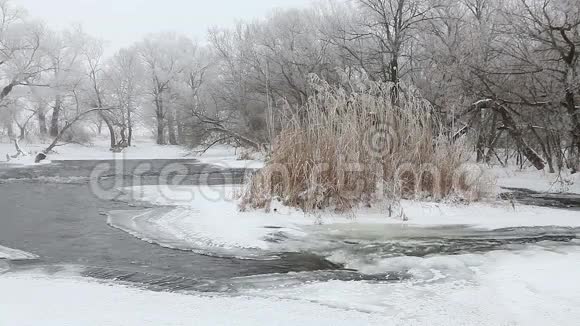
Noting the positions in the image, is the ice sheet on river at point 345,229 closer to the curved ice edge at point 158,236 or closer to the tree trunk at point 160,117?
the curved ice edge at point 158,236

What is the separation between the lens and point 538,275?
15.5 ft

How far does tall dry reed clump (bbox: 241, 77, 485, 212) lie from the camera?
834 cm

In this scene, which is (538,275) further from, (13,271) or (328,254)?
(13,271)

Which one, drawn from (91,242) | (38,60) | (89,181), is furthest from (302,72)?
(91,242)

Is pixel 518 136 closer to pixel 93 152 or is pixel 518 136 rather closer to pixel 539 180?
pixel 539 180

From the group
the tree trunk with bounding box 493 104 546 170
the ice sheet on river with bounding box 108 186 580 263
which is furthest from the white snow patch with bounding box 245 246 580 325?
the tree trunk with bounding box 493 104 546 170

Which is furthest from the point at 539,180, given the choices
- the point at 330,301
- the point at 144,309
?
the point at 144,309

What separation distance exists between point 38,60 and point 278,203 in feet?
111

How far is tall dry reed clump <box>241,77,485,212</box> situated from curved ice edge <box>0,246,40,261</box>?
3.40 meters

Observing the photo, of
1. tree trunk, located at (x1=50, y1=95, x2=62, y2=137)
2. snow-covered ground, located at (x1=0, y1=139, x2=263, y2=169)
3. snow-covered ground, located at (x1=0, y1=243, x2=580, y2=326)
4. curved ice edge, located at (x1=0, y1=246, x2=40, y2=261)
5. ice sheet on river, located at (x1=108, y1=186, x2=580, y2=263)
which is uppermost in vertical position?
tree trunk, located at (x1=50, y1=95, x2=62, y2=137)

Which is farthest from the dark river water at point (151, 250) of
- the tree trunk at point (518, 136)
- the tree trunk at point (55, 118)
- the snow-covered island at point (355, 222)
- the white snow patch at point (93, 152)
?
the tree trunk at point (55, 118)

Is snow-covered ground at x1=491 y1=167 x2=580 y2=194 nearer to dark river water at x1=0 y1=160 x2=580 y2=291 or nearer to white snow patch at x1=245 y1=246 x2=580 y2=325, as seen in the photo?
dark river water at x1=0 y1=160 x2=580 y2=291

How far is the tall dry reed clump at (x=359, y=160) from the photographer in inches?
328

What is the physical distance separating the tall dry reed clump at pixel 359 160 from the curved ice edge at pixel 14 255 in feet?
11.1
